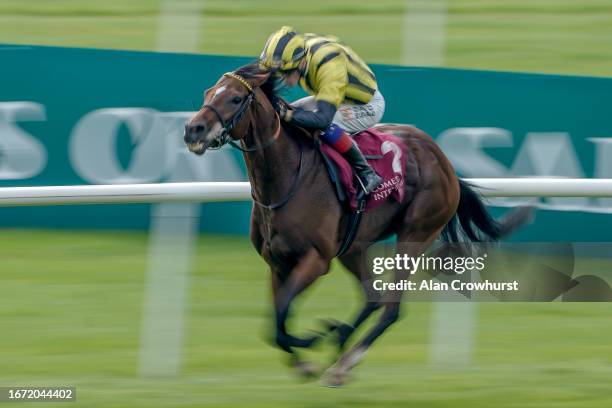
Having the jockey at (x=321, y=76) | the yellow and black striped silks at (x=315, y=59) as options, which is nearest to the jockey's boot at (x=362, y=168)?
the jockey at (x=321, y=76)

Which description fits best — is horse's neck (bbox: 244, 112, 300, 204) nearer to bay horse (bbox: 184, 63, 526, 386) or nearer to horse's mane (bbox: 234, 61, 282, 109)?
bay horse (bbox: 184, 63, 526, 386)

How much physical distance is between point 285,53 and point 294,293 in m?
1.05

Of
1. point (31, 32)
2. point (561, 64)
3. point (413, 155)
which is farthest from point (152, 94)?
point (561, 64)

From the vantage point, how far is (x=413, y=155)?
5930 mm

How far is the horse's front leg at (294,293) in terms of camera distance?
5148 mm

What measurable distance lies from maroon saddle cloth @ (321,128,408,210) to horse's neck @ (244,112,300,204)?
263 millimetres

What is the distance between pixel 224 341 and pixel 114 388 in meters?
1.17

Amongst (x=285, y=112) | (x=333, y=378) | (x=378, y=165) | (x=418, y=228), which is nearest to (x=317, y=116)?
(x=285, y=112)

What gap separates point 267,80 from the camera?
208 inches

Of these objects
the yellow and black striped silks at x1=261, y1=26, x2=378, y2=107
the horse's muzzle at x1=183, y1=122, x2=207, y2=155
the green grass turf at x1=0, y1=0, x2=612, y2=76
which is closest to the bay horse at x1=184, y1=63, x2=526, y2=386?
the horse's muzzle at x1=183, y1=122, x2=207, y2=155

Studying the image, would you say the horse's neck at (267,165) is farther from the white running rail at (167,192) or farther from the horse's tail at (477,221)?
the horse's tail at (477,221)

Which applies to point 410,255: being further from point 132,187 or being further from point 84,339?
point 84,339

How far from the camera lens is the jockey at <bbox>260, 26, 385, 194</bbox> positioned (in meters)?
5.29

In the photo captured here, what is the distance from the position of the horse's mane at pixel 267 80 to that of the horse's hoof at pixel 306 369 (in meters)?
1.14
